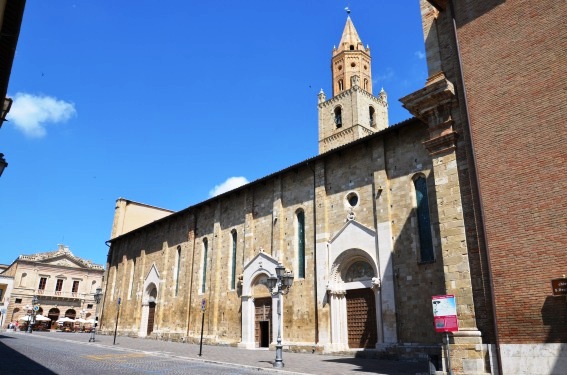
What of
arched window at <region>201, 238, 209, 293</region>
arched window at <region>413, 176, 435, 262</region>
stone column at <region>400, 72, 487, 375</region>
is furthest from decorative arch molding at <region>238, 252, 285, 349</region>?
stone column at <region>400, 72, 487, 375</region>

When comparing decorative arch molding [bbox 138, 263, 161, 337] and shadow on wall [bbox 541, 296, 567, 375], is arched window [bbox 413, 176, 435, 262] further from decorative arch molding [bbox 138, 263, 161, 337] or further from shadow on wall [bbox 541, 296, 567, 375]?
decorative arch molding [bbox 138, 263, 161, 337]

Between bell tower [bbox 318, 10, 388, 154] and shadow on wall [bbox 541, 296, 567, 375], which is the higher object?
bell tower [bbox 318, 10, 388, 154]

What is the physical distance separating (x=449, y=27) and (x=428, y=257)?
867 centimetres

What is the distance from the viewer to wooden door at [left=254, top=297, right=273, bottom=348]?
24.0m

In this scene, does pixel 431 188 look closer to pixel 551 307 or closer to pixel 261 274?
pixel 551 307

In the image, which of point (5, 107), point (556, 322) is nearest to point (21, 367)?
point (5, 107)

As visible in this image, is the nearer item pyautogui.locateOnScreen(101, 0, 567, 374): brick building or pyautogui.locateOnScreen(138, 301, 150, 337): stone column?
pyautogui.locateOnScreen(101, 0, 567, 374): brick building

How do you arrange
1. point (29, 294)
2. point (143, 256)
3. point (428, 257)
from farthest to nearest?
point (29, 294), point (143, 256), point (428, 257)

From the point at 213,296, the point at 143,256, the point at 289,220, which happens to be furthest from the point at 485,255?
the point at 143,256

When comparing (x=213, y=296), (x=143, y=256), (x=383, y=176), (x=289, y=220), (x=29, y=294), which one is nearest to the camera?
(x=383, y=176)

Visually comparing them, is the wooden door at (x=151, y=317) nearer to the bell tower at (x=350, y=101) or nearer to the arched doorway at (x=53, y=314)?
the bell tower at (x=350, y=101)

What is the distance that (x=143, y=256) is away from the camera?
38531mm

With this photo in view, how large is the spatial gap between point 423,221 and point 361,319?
207 inches

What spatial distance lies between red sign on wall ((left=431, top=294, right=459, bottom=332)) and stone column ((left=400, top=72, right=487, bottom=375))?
1.60 ft
